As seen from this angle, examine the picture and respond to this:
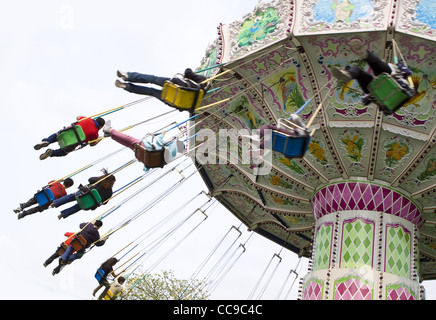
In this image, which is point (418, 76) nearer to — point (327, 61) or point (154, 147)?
point (327, 61)

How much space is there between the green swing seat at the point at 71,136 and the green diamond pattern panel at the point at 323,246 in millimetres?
4674

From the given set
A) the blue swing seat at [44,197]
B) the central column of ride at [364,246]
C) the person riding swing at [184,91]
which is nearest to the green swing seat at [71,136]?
the blue swing seat at [44,197]

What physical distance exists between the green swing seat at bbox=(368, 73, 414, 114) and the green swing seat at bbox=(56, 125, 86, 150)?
186 inches

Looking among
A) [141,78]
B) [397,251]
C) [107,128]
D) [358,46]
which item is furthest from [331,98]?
[107,128]

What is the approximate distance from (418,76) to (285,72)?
217 centimetres

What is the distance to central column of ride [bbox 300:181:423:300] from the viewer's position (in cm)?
1016

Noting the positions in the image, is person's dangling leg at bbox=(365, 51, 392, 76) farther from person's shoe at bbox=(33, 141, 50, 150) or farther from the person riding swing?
person's shoe at bbox=(33, 141, 50, 150)

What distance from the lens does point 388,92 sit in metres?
7.54

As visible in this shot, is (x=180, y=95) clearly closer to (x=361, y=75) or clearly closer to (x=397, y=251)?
(x=361, y=75)

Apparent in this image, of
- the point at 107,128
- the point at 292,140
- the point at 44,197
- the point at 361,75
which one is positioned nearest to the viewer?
the point at 361,75

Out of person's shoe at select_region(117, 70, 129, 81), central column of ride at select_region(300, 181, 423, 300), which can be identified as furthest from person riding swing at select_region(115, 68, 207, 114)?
central column of ride at select_region(300, 181, 423, 300)

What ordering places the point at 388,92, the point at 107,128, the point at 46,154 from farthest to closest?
the point at 46,154 < the point at 107,128 < the point at 388,92

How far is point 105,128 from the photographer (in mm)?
9812

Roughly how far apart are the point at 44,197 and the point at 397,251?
6.23 m
